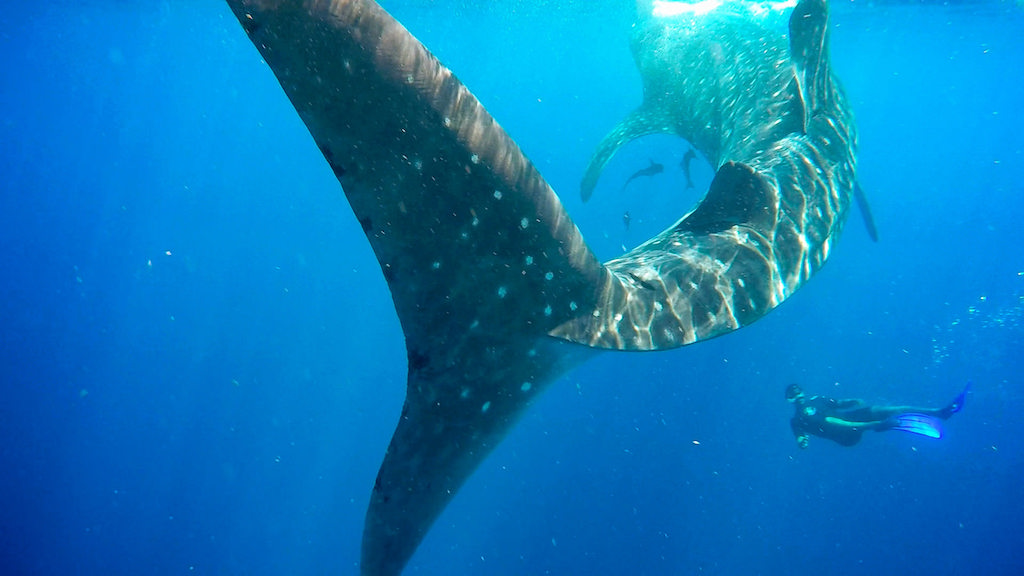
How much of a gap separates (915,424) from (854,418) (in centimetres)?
144

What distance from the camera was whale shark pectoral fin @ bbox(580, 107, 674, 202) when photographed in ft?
35.7

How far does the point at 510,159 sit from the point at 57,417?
123 ft

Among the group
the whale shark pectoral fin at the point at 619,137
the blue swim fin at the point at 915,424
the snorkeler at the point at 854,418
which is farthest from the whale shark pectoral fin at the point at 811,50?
the blue swim fin at the point at 915,424

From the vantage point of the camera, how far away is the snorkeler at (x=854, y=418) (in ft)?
38.2

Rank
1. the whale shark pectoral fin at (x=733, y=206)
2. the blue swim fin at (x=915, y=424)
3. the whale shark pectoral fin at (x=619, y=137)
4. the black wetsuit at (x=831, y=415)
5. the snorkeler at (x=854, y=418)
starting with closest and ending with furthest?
1. the whale shark pectoral fin at (x=733, y=206)
2. the whale shark pectoral fin at (x=619, y=137)
3. the blue swim fin at (x=915, y=424)
4. the snorkeler at (x=854, y=418)
5. the black wetsuit at (x=831, y=415)

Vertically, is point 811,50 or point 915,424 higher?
point 811,50

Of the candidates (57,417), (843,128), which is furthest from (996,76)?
(57,417)

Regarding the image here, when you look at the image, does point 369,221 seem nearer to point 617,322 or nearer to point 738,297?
point 617,322

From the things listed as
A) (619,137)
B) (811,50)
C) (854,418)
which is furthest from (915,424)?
(811,50)

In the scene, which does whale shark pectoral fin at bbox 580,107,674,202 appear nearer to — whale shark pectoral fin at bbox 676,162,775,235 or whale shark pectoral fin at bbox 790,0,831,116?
whale shark pectoral fin at bbox 790,0,831,116

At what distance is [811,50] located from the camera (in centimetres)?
529

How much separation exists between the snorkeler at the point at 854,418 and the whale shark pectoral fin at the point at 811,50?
28.2ft

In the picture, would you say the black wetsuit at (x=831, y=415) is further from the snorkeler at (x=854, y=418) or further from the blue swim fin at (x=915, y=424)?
the blue swim fin at (x=915, y=424)

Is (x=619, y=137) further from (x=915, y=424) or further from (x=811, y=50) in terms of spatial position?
(x=915, y=424)
